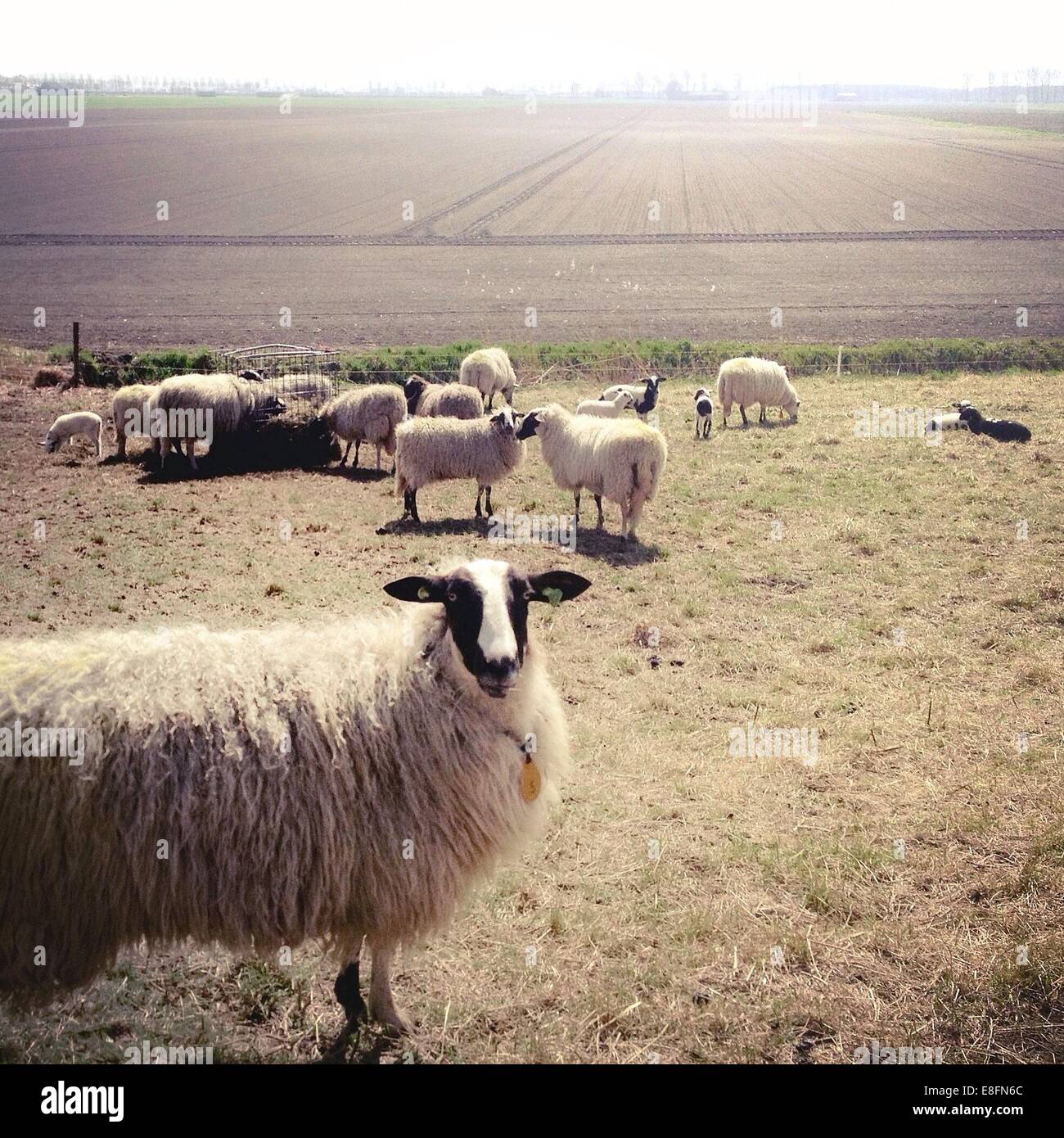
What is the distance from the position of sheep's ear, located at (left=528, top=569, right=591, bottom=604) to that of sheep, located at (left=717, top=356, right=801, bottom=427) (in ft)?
48.2

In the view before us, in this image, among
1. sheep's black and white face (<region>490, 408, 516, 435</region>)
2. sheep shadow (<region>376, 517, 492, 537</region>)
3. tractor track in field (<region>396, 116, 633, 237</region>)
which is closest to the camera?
sheep shadow (<region>376, 517, 492, 537</region>)

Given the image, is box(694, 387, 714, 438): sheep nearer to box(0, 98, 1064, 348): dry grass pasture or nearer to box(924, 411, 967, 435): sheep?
box(924, 411, 967, 435): sheep

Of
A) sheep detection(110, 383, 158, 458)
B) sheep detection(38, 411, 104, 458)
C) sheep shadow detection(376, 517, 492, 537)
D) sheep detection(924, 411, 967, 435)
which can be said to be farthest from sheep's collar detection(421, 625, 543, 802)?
sheep detection(924, 411, 967, 435)

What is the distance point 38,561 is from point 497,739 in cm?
764

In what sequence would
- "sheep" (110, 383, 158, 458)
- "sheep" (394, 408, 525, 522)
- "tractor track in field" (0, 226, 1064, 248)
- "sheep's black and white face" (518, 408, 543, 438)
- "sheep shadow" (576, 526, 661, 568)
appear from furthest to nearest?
"tractor track in field" (0, 226, 1064, 248) < "sheep" (110, 383, 158, 458) < "sheep's black and white face" (518, 408, 543, 438) < "sheep" (394, 408, 525, 522) < "sheep shadow" (576, 526, 661, 568)

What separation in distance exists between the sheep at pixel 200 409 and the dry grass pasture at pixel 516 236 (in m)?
16.8

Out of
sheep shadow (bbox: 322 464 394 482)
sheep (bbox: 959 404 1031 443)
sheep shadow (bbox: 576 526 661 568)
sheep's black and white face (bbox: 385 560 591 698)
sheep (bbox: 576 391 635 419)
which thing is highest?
sheep (bbox: 576 391 635 419)

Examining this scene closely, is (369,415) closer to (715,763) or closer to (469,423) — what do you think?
(469,423)

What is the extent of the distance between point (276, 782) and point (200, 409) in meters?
12.6

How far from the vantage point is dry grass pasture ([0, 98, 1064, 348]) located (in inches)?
1479

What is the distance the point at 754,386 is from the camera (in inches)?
734

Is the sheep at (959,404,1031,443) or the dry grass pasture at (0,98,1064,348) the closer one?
the sheep at (959,404,1031,443)

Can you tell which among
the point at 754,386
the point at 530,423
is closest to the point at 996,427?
the point at 754,386
